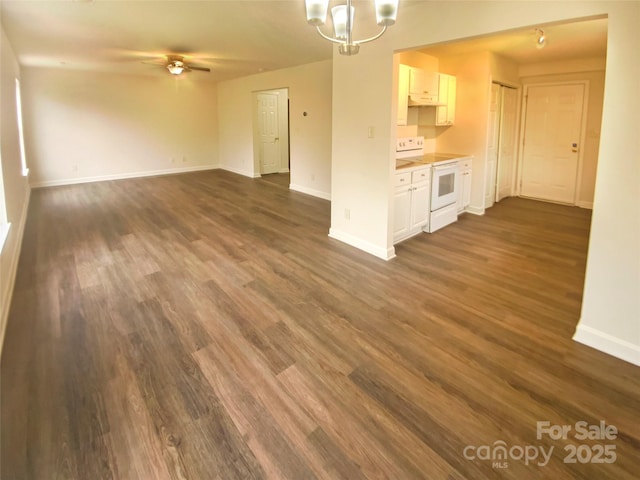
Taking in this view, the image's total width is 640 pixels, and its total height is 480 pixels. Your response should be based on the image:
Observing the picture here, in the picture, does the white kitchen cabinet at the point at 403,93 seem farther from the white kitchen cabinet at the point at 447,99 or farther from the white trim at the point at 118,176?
the white trim at the point at 118,176

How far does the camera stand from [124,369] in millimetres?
2207

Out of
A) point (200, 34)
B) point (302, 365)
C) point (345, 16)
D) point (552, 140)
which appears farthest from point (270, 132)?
point (302, 365)

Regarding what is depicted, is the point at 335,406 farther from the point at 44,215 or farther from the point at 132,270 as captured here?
the point at 44,215

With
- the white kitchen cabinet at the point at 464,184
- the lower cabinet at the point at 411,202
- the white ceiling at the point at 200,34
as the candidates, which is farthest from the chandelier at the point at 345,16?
the white kitchen cabinet at the point at 464,184

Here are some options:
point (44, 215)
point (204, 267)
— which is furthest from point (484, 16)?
point (44, 215)

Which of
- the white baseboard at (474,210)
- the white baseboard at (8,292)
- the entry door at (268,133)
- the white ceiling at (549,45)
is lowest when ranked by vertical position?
the white baseboard at (8,292)

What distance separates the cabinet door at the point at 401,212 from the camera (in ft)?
13.5

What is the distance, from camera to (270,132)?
9.27 meters

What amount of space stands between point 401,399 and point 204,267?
243 centimetres

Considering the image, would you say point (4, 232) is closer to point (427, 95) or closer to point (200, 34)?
point (200, 34)

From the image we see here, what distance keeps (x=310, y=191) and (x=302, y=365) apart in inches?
206

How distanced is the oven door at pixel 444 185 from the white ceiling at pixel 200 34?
58.7 inches

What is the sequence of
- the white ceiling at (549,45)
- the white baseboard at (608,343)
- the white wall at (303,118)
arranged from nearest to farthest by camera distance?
the white baseboard at (608,343)
the white ceiling at (549,45)
the white wall at (303,118)

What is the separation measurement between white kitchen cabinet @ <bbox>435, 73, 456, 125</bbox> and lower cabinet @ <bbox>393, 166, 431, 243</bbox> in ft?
4.44
